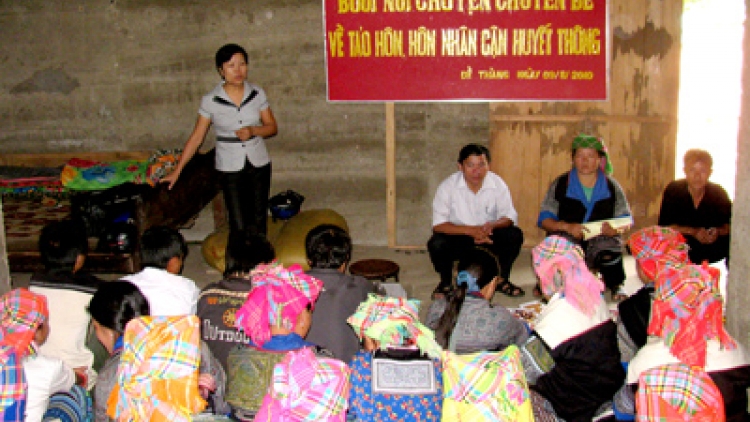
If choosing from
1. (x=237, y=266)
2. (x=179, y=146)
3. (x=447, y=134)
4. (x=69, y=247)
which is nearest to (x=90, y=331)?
(x=69, y=247)

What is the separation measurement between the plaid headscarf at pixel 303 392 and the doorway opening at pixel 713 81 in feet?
27.3

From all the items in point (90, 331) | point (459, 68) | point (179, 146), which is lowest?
point (90, 331)

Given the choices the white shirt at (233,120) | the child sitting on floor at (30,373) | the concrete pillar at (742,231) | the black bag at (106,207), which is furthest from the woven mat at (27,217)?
the concrete pillar at (742,231)

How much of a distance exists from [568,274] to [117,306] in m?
1.97

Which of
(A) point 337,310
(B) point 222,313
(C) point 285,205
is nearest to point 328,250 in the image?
(A) point 337,310

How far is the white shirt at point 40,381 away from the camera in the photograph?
2.86 meters

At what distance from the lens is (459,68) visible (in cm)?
641

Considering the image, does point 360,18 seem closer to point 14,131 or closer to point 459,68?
point 459,68

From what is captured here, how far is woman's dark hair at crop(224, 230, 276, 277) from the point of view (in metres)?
3.90

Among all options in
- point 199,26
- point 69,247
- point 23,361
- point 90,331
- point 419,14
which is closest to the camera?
point 23,361

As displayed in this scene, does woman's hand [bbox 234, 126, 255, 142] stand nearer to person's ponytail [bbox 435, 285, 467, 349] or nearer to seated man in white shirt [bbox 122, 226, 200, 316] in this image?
seated man in white shirt [bbox 122, 226, 200, 316]

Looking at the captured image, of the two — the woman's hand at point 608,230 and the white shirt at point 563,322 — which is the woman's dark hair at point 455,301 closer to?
the white shirt at point 563,322

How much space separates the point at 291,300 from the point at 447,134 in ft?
13.2

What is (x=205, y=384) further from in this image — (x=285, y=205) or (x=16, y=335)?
(x=285, y=205)
